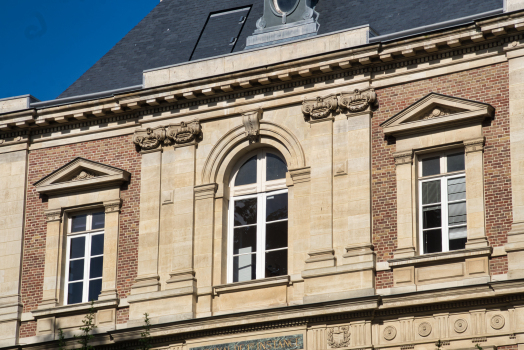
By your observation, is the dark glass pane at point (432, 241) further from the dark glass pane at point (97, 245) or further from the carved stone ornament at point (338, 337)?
the dark glass pane at point (97, 245)

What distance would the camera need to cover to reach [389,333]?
2227 cm

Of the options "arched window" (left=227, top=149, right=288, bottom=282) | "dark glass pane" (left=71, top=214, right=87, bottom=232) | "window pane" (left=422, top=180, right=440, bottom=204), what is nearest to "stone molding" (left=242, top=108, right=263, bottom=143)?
"arched window" (left=227, top=149, right=288, bottom=282)

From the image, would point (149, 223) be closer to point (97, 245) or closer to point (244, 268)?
point (97, 245)

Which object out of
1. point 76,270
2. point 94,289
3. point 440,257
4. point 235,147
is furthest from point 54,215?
point 440,257

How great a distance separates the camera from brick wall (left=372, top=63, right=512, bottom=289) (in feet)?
73.2

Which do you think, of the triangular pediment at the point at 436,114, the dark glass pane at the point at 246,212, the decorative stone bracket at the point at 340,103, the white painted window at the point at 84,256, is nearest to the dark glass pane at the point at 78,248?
the white painted window at the point at 84,256

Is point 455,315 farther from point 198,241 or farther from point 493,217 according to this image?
point 198,241

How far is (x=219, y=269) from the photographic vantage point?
2464 centimetres

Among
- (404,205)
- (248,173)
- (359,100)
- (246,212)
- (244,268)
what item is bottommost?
(244,268)

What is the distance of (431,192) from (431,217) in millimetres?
533

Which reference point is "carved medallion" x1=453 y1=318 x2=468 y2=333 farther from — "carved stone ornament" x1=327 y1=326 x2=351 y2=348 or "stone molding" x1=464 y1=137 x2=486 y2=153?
"stone molding" x1=464 y1=137 x2=486 y2=153

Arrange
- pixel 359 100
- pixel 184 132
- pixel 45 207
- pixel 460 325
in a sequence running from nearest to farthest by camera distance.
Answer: pixel 460 325 < pixel 359 100 < pixel 184 132 < pixel 45 207

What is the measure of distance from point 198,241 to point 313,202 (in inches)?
107

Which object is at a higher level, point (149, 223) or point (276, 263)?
point (149, 223)
